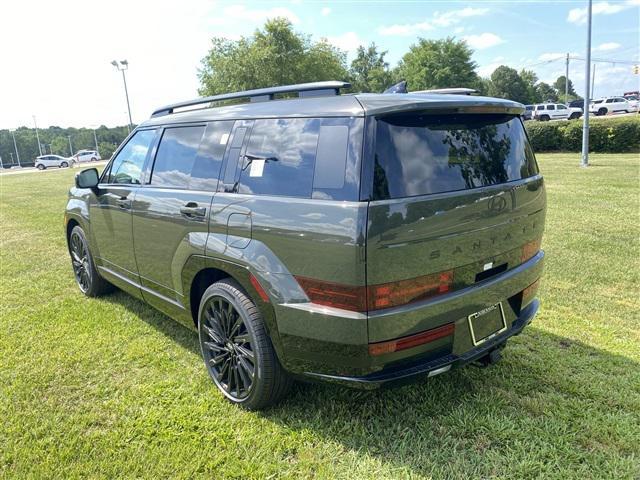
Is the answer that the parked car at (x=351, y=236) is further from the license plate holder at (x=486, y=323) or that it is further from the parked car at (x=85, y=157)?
the parked car at (x=85, y=157)

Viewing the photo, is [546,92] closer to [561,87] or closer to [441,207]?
[561,87]

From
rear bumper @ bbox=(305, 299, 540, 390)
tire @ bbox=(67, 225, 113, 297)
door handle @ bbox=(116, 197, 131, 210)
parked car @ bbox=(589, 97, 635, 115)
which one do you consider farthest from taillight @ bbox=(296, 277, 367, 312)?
parked car @ bbox=(589, 97, 635, 115)

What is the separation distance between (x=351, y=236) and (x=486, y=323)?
3.37ft

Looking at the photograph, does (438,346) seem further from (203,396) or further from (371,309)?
(203,396)

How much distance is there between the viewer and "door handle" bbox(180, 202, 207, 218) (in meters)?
2.93

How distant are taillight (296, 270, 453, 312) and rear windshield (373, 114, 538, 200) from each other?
16.5 inches

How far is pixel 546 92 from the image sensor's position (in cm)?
10269

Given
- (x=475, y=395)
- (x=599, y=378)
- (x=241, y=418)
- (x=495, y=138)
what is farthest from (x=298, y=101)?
(x=599, y=378)

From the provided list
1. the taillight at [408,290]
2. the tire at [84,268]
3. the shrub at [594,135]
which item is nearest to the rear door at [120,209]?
the tire at [84,268]

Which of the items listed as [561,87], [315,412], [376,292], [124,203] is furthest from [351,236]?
[561,87]

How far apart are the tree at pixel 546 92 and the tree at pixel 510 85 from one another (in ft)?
55.0

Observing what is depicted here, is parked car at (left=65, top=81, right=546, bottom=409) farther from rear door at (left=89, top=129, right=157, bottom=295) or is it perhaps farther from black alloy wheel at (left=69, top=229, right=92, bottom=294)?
black alloy wheel at (left=69, top=229, right=92, bottom=294)

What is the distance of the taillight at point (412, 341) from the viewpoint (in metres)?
2.22

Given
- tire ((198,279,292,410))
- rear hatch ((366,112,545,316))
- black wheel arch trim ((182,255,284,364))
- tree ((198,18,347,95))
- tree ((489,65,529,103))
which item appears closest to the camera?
rear hatch ((366,112,545,316))
